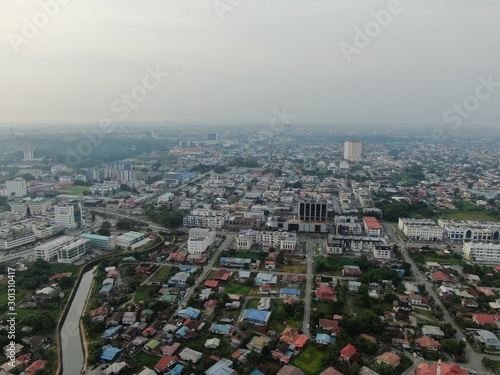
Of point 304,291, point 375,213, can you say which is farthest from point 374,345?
point 375,213

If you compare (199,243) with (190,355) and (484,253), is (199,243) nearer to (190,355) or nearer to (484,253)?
(190,355)

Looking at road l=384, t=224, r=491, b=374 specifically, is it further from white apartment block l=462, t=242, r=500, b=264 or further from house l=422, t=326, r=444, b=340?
white apartment block l=462, t=242, r=500, b=264

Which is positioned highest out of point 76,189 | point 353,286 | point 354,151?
point 354,151

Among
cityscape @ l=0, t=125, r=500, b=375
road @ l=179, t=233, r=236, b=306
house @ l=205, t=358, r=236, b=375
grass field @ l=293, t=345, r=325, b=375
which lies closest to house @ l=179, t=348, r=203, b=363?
cityscape @ l=0, t=125, r=500, b=375

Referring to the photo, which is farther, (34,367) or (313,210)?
(313,210)

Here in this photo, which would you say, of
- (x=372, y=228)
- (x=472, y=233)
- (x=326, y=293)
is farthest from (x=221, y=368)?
(x=472, y=233)

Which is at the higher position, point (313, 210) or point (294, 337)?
point (313, 210)

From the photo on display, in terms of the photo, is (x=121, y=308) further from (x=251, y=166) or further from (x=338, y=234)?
(x=251, y=166)

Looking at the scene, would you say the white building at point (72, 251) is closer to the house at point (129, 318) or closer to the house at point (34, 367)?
the house at point (129, 318)
